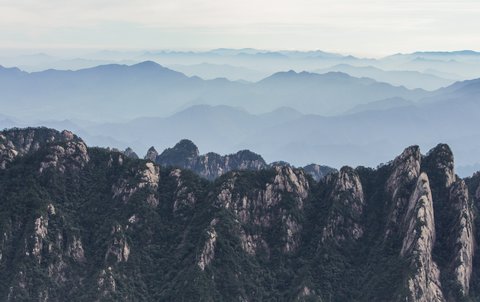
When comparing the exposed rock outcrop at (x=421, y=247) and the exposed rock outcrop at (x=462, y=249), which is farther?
the exposed rock outcrop at (x=462, y=249)

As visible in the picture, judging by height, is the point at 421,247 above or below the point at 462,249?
below

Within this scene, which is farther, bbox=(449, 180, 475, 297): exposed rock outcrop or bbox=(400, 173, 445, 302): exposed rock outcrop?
bbox=(449, 180, 475, 297): exposed rock outcrop

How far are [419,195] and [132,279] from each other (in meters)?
86.3

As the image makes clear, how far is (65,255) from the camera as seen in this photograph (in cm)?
19575

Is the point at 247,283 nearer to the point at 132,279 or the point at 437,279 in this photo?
the point at 132,279

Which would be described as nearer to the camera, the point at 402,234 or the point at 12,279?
the point at 12,279

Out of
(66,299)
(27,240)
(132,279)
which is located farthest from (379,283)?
(27,240)

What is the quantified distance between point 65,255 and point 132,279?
69.7ft

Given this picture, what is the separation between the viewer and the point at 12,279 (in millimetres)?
184000

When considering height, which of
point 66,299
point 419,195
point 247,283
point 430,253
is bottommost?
point 66,299

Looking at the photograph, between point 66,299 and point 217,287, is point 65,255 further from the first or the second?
point 217,287

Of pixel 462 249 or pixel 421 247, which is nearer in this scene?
pixel 421 247

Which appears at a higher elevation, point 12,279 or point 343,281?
point 343,281

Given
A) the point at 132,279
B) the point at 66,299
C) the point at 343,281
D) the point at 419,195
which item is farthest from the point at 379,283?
the point at 66,299
